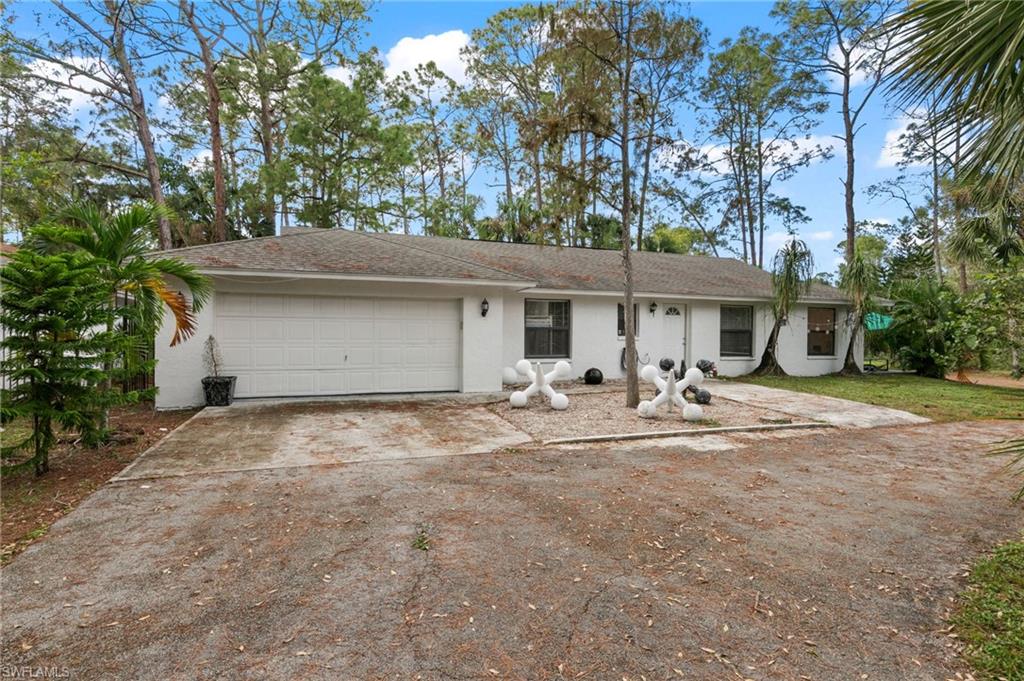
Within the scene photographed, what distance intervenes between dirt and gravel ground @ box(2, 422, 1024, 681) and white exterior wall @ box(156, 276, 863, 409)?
4.81 metres

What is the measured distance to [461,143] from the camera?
25.7 metres

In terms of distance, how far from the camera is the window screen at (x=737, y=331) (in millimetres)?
14461

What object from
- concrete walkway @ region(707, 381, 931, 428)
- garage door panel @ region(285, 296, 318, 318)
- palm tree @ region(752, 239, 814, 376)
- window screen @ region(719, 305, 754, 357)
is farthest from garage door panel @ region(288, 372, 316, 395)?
palm tree @ region(752, 239, 814, 376)

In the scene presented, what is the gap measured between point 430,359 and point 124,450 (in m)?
5.58

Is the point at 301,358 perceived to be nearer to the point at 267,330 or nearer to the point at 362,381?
the point at 267,330

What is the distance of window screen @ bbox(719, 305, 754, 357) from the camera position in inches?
569

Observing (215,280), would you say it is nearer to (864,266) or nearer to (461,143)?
(864,266)

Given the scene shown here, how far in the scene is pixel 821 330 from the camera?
1545cm

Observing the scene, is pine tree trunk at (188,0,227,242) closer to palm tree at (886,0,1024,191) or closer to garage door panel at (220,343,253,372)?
garage door panel at (220,343,253,372)

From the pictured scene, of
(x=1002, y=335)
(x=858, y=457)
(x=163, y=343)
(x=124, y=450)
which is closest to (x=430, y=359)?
(x=163, y=343)

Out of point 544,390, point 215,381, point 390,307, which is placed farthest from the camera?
point 390,307

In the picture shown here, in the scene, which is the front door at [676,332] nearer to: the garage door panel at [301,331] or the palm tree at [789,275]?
the palm tree at [789,275]

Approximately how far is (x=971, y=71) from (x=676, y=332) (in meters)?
11.5

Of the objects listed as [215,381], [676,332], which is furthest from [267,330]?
[676,332]
